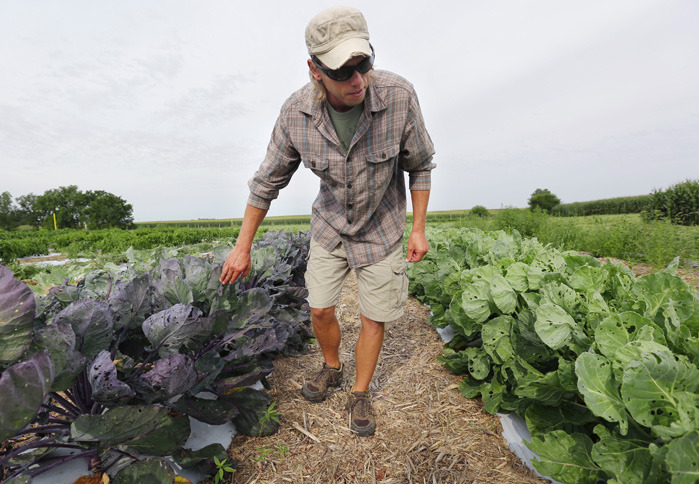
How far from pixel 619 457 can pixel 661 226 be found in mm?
7601

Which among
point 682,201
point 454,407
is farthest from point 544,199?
point 454,407

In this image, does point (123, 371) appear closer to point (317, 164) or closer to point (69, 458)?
point (69, 458)

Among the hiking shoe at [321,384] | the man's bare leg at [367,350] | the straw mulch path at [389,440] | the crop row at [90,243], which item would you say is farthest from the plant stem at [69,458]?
the crop row at [90,243]

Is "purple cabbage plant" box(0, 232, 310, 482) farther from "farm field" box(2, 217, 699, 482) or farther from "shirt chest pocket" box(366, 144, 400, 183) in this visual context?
"shirt chest pocket" box(366, 144, 400, 183)

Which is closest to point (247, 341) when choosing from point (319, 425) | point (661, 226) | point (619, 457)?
point (319, 425)

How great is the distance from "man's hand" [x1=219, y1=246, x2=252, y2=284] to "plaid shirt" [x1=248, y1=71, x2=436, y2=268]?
352 mm

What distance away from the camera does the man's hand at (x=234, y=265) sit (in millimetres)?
2045

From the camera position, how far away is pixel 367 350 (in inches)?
89.4

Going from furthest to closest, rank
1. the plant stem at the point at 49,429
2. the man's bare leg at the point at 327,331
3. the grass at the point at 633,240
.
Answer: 1. the grass at the point at 633,240
2. the man's bare leg at the point at 327,331
3. the plant stem at the point at 49,429

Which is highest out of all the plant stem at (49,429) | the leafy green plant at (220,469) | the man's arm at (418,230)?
the man's arm at (418,230)

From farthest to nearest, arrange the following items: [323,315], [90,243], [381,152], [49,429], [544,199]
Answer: [544,199] → [90,243] → [323,315] → [381,152] → [49,429]

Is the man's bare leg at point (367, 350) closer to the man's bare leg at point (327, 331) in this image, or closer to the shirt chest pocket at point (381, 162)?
the man's bare leg at point (327, 331)

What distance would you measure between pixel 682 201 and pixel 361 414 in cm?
1710

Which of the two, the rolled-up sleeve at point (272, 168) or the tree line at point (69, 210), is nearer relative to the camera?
the rolled-up sleeve at point (272, 168)
